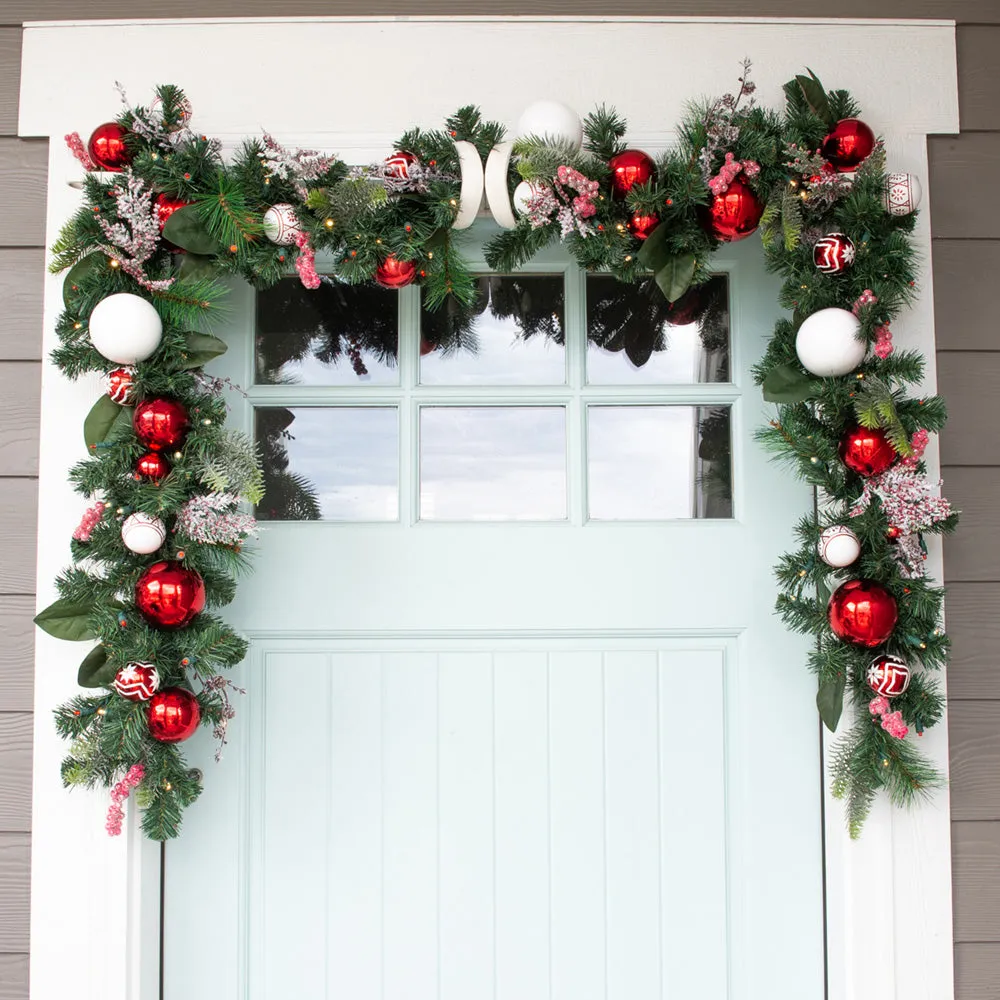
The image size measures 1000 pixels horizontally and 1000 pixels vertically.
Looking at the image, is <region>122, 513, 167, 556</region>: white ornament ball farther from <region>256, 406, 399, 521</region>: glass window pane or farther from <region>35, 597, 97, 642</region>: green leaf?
<region>256, 406, 399, 521</region>: glass window pane

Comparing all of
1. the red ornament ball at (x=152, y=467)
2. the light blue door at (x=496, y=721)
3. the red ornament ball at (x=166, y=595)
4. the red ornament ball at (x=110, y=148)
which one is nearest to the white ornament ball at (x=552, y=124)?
the light blue door at (x=496, y=721)

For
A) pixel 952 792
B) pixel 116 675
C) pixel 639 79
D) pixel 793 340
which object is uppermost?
pixel 639 79

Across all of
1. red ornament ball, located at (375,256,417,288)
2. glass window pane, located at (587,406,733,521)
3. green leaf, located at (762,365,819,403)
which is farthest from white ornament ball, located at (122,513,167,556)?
green leaf, located at (762,365,819,403)

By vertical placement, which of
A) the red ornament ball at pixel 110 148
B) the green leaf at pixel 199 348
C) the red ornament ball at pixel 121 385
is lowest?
the red ornament ball at pixel 121 385

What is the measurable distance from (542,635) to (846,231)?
2.71 feet

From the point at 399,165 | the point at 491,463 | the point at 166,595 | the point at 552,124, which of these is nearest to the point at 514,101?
the point at 552,124

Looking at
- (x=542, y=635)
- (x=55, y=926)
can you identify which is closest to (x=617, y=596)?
(x=542, y=635)

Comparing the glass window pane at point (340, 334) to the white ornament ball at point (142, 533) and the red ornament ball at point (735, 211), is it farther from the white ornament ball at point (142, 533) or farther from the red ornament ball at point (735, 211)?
the red ornament ball at point (735, 211)

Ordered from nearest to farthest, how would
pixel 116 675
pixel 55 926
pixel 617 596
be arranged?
pixel 116 675
pixel 55 926
pixel 617 596

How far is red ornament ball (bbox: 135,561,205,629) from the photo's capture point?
3.78 ft

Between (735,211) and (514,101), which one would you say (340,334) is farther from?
(735,211)

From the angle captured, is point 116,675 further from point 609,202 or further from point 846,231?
point 846,231

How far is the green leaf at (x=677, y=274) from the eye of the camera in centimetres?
122

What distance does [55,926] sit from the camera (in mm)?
1274
